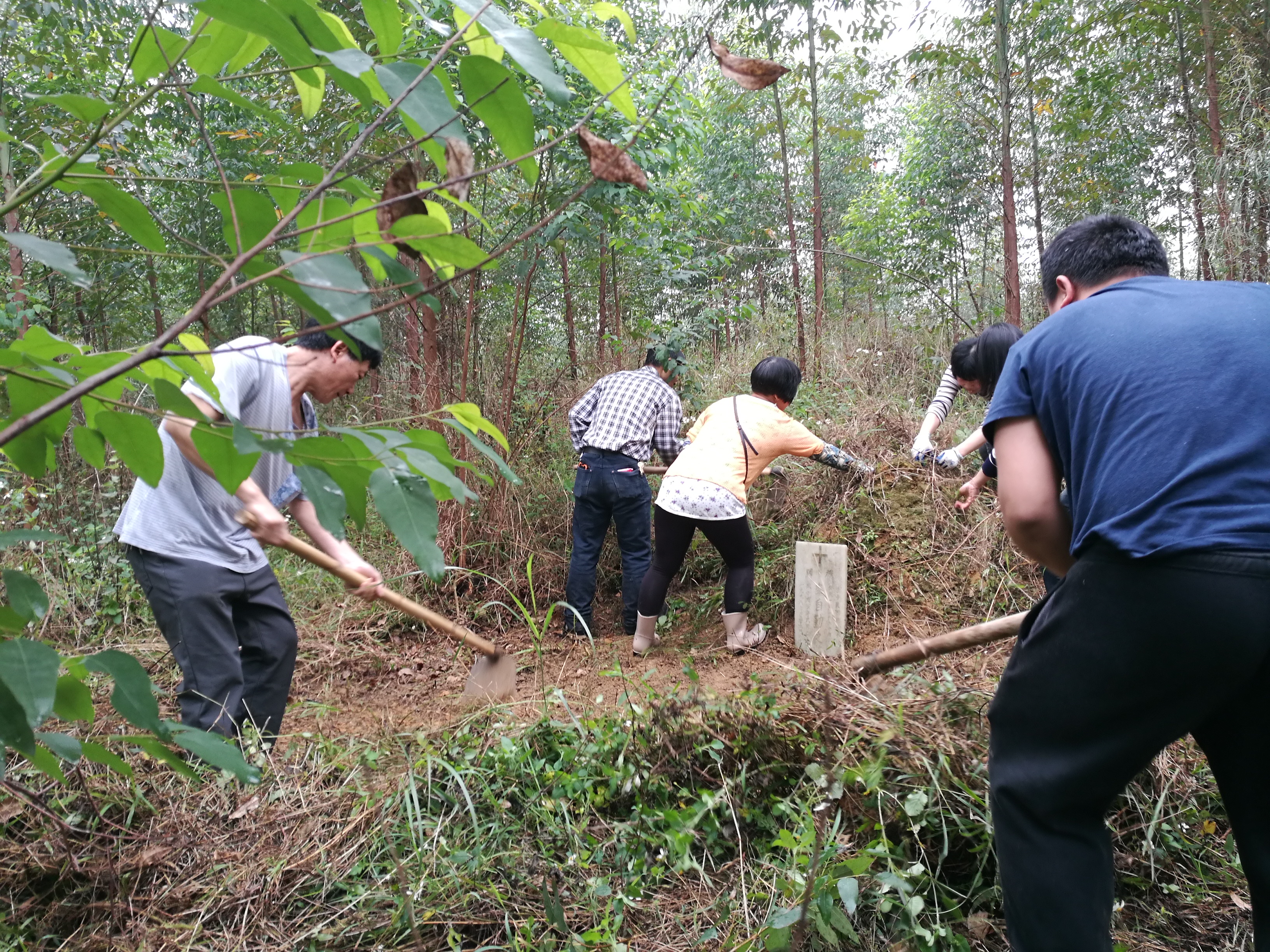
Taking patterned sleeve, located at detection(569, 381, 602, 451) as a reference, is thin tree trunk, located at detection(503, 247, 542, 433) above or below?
above

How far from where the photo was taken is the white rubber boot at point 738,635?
4242 millimetres

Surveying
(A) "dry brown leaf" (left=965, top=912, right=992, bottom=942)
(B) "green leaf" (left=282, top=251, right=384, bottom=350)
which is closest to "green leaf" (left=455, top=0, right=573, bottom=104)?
(B) "green leaf" (left=282, top=251, right=384, bottom=350)

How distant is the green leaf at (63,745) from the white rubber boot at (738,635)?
3562 mm

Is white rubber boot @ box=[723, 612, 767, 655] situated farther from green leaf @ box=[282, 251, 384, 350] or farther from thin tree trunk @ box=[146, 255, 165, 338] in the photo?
thin tree trunk @ box=[146, 255, 165, 338]

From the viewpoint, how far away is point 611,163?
852 mm

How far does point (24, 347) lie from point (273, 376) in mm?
1614

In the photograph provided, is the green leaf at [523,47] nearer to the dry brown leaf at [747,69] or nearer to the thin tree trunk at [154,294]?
the dry brown leaf at [747,69]

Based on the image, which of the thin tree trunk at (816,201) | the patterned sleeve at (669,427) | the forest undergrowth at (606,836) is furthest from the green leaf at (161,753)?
the thin tree trunk at (816,201)

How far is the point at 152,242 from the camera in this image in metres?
0.82

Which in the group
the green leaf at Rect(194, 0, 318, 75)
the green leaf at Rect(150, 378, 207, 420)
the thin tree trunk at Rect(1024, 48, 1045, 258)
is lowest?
the green leaf at Rect(150, 378, 207, 420)

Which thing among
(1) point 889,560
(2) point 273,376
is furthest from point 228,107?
(1) point 889,560

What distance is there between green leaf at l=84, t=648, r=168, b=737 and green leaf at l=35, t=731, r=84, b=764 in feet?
0.38

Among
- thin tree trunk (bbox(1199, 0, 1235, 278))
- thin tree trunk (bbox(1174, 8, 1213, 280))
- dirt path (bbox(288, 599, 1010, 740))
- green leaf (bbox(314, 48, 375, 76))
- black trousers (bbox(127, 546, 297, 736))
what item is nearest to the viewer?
green leaf (bbox(314, 48, 375, 76))

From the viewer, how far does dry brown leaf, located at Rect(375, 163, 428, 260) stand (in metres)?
0.79
